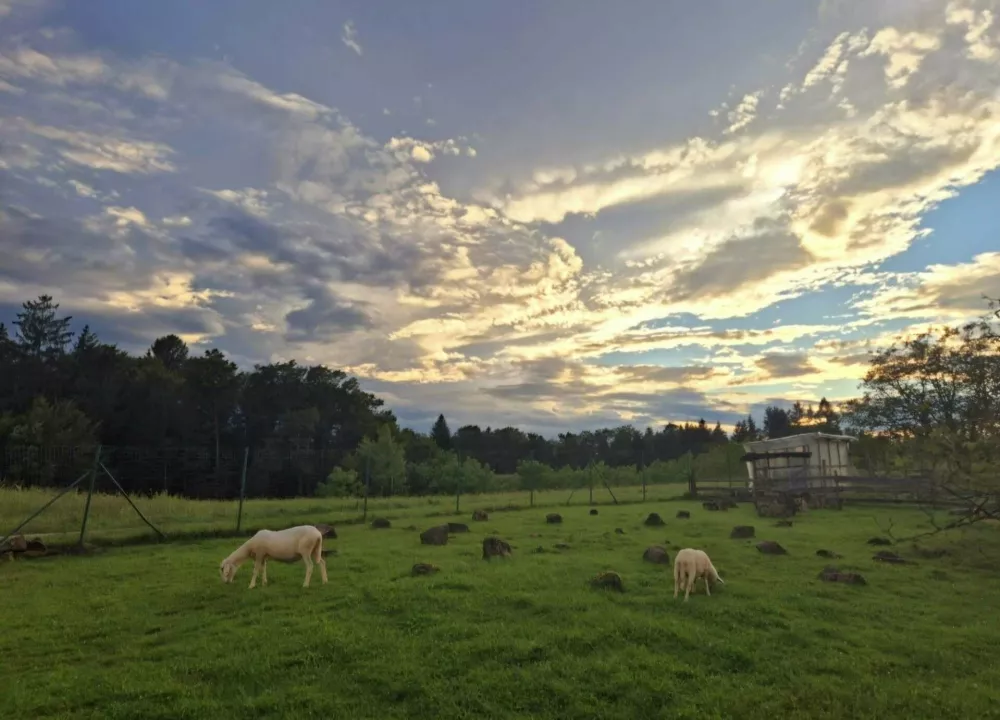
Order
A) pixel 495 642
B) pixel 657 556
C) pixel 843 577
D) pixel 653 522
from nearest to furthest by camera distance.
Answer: pixel 495 642, pixel 843 577, pixel 657 556, pixel 653 522

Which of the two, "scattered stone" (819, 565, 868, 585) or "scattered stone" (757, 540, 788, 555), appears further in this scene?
"scattered stone" (757, 540, 788, 555)

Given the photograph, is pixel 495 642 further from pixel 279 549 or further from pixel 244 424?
pixel 244 424

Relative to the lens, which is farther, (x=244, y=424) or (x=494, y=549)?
(x=244, y=424)

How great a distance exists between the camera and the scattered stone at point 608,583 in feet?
46.0

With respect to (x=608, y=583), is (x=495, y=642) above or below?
below

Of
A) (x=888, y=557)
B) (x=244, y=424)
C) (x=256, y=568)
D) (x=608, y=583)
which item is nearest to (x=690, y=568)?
(x=608, y=583)

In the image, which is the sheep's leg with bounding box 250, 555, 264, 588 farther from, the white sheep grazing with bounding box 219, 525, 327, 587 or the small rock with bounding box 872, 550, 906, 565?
the small rock with bounding box 872, 550, 906, 565

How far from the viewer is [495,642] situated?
400 inches

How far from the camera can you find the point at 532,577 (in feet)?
49.5

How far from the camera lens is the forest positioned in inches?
1969

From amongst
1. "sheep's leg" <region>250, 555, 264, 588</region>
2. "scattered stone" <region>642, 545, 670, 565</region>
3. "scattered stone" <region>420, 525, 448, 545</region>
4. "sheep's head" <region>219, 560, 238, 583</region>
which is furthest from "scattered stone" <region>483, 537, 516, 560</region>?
"sheep's head" <region>219, 560, 238, 583</region>

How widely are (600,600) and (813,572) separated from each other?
7723mm

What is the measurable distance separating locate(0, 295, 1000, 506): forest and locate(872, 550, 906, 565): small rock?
19.9 meters

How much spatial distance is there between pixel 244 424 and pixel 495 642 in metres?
81.5
